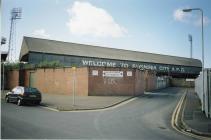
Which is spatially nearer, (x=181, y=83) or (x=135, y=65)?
(x=135, y=65)

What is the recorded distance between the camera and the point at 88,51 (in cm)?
5556

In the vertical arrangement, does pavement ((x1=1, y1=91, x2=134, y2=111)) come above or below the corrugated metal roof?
below

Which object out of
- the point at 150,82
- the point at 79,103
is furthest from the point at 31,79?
the point at 150,82

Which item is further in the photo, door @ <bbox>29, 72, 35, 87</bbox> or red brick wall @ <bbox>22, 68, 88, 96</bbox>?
door @ <bbox>29, 72, 35, 87</bbox>

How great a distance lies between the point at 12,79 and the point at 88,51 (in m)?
19.0

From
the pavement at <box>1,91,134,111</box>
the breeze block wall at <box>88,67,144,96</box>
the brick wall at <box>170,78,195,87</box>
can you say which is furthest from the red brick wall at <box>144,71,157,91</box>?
the brick wall at <box>170,78,195,87</box>

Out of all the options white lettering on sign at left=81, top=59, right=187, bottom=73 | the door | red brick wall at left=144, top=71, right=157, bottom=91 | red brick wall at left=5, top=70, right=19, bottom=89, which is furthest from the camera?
white lettering on sign at left=81, top=59, right=187, bottom=73

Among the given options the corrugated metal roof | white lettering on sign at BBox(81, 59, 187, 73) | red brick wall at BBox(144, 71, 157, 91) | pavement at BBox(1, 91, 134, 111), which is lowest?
pavement at BBox(1, 91, 134, 111)

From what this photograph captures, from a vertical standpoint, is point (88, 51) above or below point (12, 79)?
above

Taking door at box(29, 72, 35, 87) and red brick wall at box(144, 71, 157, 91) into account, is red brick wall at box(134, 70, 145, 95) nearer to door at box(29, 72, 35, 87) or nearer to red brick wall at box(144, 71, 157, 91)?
red brick wall at box(144, 71, 157, 91)

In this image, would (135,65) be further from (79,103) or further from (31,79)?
(79,103)

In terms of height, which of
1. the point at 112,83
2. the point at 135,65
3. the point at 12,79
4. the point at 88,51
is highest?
the point at 88,51

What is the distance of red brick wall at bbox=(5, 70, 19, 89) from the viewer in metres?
39.6

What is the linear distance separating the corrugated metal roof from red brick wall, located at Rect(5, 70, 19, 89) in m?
5.86
